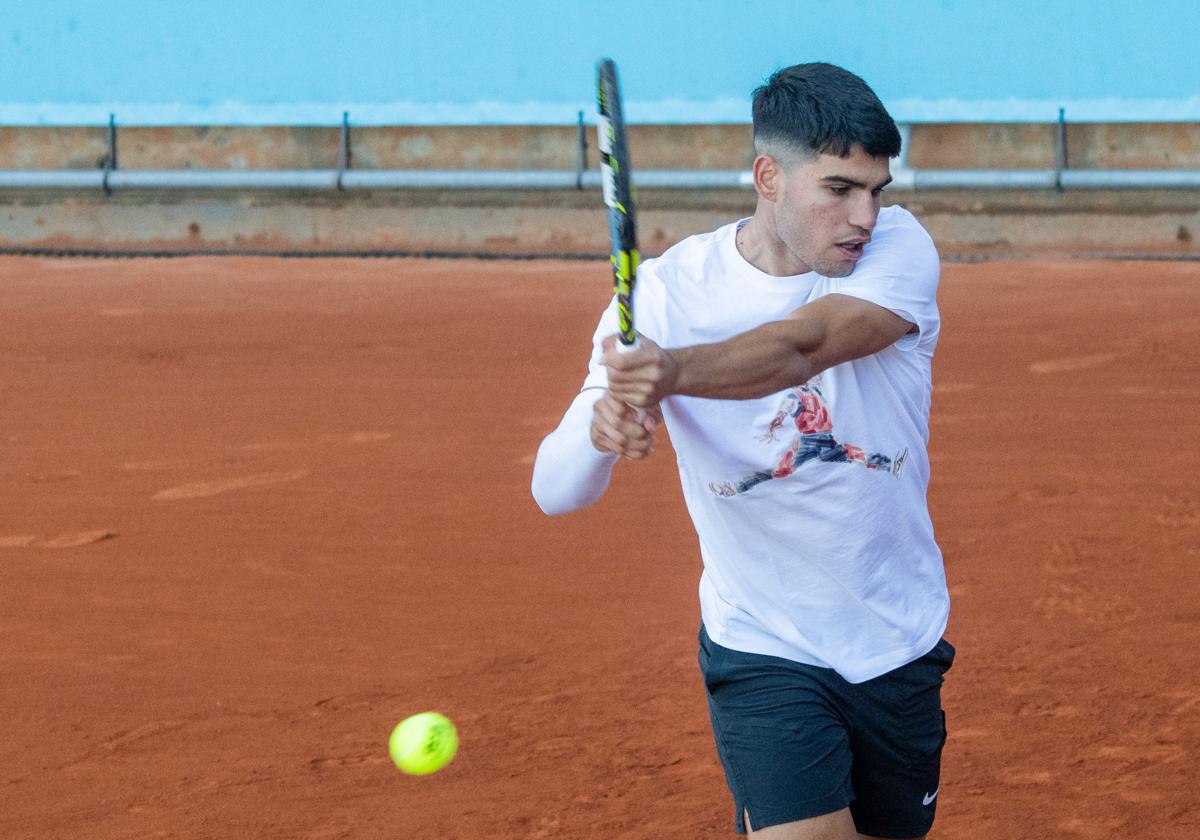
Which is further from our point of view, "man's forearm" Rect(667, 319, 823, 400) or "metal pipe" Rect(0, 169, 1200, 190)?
"metal pipe" Rect(0, 169, 1200, 190)

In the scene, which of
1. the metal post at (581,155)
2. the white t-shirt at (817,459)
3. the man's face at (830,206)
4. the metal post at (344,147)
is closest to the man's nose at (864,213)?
the man's face at (830,206)

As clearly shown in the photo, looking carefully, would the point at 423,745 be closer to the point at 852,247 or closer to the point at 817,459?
the point at 817,459

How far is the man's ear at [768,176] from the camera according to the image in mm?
2744

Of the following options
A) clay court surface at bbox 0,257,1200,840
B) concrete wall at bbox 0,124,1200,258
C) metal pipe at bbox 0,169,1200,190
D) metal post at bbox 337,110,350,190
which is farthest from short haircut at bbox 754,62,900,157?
metal post at bbox 337,110,350,190

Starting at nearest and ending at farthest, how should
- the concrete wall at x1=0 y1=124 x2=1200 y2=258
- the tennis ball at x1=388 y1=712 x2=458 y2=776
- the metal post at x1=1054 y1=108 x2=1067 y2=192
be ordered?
1. the tennis ball at x1=388 y1=712 x2=458 y2=776
2. the concrete wall at x1=0 y1=124 x2=1200 y2=258
3. the metal post at x1=1054 y1=108 x2=1067 y2=192

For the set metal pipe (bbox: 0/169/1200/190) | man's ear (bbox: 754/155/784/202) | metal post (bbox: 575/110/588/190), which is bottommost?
man's ear (bbox: 754/155/784/202)

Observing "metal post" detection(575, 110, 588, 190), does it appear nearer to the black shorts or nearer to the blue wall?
the blue wall

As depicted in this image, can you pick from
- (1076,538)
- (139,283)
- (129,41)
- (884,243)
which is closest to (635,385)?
(884,243)

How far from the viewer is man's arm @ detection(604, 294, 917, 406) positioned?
2443 mm

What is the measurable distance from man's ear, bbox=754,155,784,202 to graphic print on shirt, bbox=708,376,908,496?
13.7 inches

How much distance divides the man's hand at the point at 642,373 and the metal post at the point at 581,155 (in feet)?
45.8

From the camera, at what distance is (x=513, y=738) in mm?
4934

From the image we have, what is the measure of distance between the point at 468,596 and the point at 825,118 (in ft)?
13.0

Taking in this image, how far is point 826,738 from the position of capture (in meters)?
2.81
